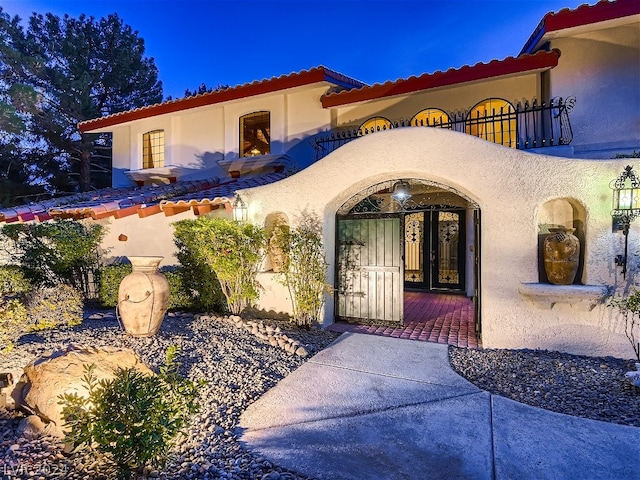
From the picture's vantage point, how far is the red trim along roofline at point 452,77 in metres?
8.78

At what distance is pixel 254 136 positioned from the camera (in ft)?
44.2

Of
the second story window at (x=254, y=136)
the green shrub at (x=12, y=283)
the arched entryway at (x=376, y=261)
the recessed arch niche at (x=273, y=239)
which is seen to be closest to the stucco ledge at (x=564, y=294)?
the arched entryway at (x=376, y=261)

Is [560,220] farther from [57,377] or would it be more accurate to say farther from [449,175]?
[57,377]

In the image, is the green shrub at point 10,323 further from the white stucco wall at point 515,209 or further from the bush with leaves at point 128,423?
the white stucco wall at point 515,209

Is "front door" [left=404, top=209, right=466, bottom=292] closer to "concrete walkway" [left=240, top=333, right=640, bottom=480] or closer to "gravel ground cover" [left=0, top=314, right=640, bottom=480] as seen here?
"gravel ground cover" [left=0, top=314, right=640, bottom=480]

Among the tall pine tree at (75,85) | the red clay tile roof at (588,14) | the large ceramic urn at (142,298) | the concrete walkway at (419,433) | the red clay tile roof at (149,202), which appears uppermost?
the tall pine tree at (75,85)

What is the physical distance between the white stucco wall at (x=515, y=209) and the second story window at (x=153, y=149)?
10125 mm

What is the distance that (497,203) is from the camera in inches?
262

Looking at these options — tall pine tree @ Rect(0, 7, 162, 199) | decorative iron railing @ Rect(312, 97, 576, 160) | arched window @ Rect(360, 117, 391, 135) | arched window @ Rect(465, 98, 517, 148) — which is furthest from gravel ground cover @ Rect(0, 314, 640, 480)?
tall pine tree @ Rect(0, 7, 162, 199)

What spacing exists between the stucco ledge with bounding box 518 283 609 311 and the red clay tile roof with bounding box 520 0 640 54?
6.10m

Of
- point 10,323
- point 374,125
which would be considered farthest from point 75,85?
point 10,323

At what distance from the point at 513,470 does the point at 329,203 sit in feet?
18.8

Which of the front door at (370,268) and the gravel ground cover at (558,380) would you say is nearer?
the gravel ground cover at (558,380)

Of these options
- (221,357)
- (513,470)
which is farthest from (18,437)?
(513,470)
